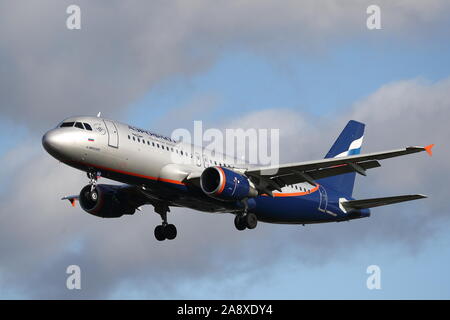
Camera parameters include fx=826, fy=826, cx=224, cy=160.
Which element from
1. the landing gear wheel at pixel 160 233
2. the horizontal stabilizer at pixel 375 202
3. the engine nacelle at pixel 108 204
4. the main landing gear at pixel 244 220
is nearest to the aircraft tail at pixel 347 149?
the horizontal stabilizer at pixel 375 202

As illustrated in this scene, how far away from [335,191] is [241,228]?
10.3 meters

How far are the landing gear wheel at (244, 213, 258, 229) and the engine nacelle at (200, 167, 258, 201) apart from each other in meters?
2.45

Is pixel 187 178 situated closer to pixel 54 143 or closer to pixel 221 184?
pixel 221 184

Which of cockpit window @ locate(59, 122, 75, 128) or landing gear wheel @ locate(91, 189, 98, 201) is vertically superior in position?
cockpit window @ locate(59, 122, 75, 128)

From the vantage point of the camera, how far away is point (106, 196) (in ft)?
154

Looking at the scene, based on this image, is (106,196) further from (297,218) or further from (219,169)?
(297,218)

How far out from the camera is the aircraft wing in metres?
41.3

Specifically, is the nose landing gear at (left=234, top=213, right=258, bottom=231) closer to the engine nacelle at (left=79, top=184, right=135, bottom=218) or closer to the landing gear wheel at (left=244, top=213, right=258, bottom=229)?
the landing gear wheel at (left=244, top=213, right=258, bottom=229)

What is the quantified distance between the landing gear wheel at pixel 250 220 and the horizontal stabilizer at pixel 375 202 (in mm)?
8230

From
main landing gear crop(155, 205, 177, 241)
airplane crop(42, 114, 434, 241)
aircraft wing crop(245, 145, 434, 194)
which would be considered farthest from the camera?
main landing gear crop(155, 205, 177, 241)

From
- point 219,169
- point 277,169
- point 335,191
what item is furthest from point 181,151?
point 335,191

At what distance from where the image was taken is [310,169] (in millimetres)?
43844

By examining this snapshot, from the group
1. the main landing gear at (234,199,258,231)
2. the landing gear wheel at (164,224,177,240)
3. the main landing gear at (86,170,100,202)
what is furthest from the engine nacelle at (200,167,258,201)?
the landing gear wheel at (164,224,177,240)

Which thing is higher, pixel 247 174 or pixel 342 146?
pixel 342 146
